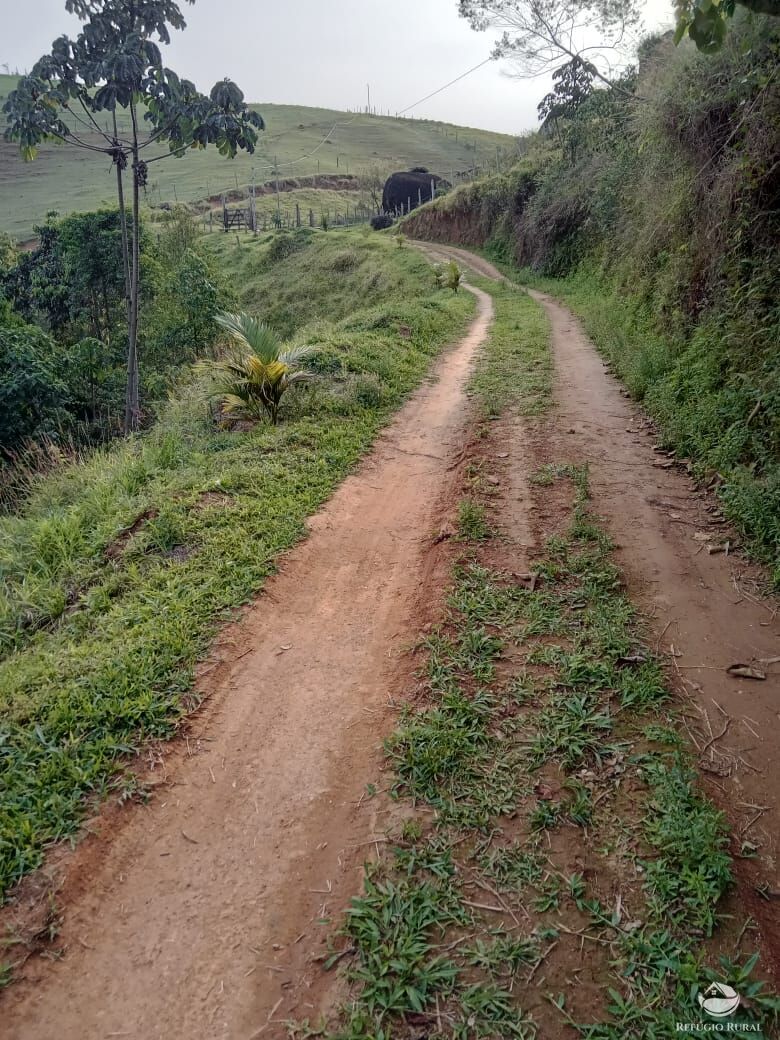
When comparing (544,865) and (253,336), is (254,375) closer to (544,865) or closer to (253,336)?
(253,336)

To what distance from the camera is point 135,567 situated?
4.65 metres

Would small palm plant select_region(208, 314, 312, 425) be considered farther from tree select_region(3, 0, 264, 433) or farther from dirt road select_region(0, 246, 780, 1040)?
tree select_region(3, 0, 264, 433)

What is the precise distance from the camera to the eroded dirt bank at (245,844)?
2.21 meters

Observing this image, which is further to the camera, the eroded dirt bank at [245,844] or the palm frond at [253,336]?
the palm frond at [253,336]

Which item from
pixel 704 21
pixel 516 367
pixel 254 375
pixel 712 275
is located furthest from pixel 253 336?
pixel 712 275

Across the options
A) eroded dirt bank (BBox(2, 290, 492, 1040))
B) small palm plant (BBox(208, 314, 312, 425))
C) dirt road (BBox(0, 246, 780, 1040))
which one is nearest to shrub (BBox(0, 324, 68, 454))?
small palm plant (BBox(208, 314, 312, 425))

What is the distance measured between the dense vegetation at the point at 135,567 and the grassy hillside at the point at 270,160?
48438 millimetres

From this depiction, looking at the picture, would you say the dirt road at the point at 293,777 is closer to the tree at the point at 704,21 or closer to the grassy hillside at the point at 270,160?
the tree at the point at 704,21

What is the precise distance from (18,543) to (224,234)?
52843mm

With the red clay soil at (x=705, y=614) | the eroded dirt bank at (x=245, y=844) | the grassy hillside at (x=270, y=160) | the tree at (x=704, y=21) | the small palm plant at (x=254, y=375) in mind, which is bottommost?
the eroded dirt bank at (x=245, y=844)

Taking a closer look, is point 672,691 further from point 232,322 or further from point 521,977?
point 232,322

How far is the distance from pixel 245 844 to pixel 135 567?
8.48 feet

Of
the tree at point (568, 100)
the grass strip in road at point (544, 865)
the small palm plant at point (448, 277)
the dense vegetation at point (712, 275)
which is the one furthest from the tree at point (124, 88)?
the tree at point (568, 100)

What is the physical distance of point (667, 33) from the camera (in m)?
18.8
